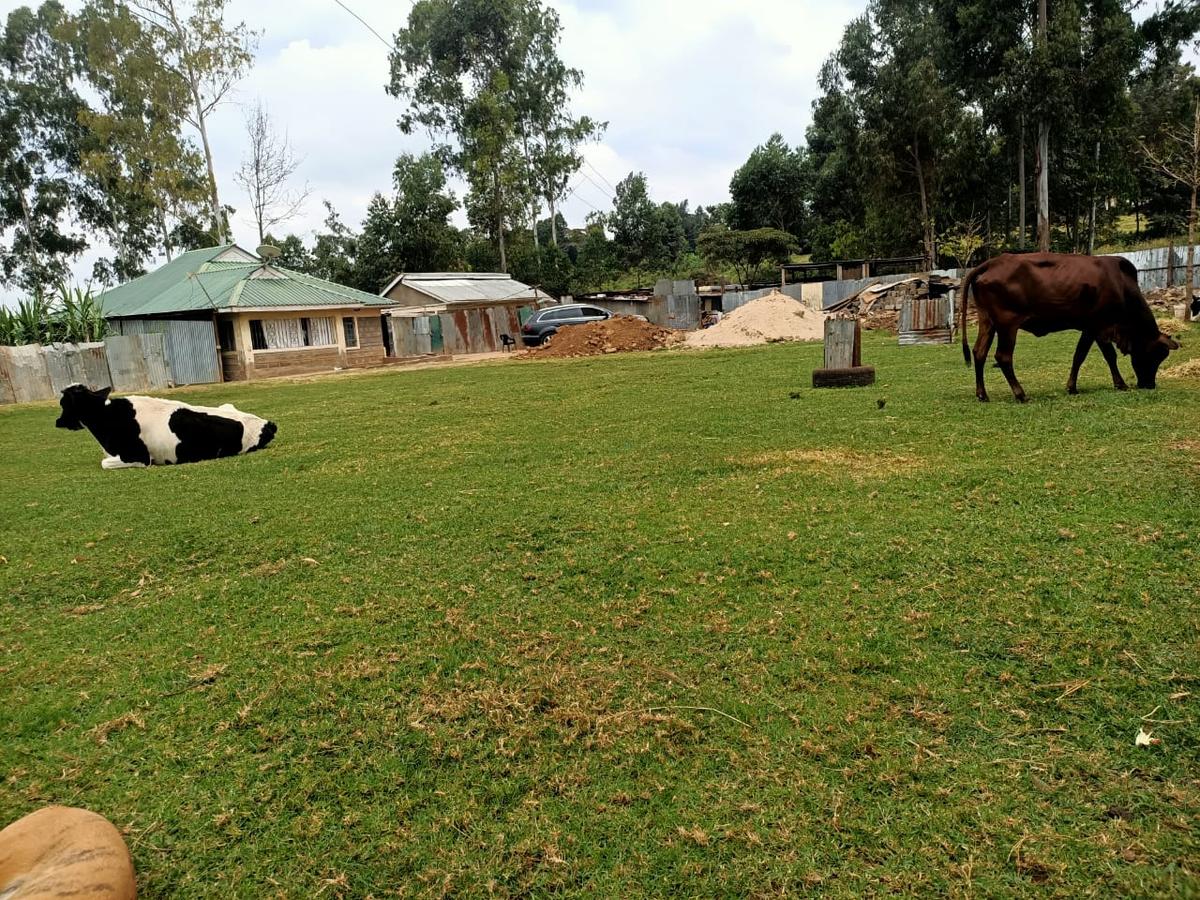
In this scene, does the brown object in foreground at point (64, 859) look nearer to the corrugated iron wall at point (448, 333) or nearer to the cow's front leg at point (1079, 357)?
the cow's front leg at point (1079, 357)

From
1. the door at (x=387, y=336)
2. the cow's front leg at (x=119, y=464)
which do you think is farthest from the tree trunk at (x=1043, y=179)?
the cow's front leg at (x=119, y=464)

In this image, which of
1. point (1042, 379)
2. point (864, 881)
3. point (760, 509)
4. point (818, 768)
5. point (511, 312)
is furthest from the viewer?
point (511, 312)

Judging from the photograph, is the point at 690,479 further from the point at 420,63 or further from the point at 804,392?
the point at 420,63

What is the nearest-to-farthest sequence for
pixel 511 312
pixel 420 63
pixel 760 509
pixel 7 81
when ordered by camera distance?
pixel 760 509
pixel 511 312
pixel 7 81
pixel 420 63

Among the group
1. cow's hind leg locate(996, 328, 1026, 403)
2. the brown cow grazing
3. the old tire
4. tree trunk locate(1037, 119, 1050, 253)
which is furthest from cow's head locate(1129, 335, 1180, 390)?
tree trunk locate(1037, 119, 1050, 253)

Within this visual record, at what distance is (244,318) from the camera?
2500cm

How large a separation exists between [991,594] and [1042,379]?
25.5ft

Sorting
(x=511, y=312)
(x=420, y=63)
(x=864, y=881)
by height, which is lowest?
(x=864, y=881)

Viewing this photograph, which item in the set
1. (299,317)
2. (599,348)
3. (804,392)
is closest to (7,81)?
(299,317)

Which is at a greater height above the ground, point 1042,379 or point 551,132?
point 551,132

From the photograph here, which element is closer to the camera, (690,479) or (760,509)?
(760,509)

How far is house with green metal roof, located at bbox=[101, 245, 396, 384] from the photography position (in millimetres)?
24375

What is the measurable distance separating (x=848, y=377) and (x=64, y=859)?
1053cm

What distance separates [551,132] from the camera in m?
49.1
